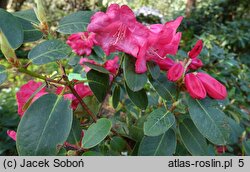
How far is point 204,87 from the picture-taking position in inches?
27.2

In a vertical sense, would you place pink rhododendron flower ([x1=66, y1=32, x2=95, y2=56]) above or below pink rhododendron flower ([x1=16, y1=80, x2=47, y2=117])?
above

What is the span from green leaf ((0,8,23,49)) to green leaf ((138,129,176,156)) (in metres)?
0.35

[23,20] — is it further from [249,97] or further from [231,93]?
[249,97]

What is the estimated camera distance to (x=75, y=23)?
0.76m

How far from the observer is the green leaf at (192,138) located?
734 mm

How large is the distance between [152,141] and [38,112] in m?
0.27

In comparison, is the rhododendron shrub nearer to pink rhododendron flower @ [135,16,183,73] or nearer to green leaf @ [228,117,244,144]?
pink rhododendron flower @ [135,16,183,73]

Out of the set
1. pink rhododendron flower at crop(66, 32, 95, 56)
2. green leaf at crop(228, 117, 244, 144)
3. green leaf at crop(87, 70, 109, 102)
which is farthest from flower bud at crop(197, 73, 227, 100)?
green leaf at crop(228, 117, 244, 144)

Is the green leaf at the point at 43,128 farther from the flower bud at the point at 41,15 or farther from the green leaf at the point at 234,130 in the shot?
the green leaf at the point at 234,130

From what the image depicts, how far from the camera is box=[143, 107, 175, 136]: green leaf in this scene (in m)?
0.66

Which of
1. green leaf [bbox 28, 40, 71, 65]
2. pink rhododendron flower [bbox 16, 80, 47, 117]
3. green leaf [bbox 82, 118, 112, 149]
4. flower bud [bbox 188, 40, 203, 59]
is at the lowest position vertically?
green leaf [bbox 82, 118, 112, 149]

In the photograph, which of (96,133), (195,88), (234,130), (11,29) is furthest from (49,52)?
(234,130)

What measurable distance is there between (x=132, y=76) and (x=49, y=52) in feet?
0.59
